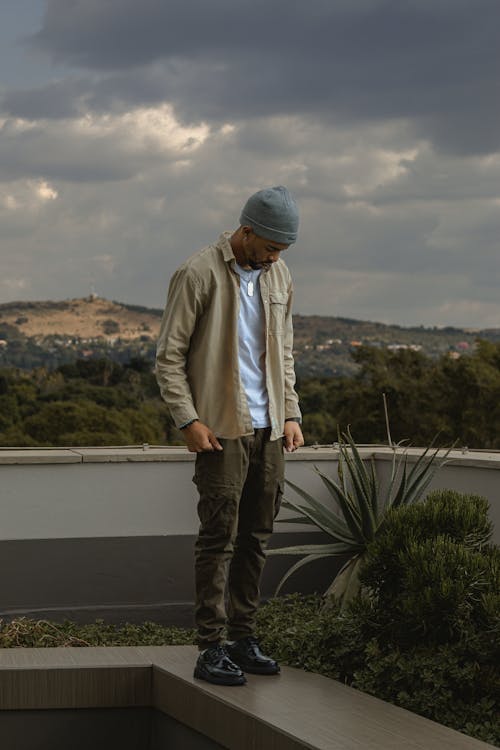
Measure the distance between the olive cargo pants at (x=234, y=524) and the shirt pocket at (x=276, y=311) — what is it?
315mm

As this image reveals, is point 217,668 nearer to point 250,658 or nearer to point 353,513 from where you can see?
point 250,658

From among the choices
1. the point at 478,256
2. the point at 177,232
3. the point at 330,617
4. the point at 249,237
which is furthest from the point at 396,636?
the point at 478,256

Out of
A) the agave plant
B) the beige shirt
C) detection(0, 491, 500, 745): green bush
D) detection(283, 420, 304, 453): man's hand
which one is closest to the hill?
the agave plant

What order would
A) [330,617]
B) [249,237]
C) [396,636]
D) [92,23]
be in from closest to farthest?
[249,237]
[396,636]
[330,617]
[92,23]

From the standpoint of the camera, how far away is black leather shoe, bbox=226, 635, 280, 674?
384 cm

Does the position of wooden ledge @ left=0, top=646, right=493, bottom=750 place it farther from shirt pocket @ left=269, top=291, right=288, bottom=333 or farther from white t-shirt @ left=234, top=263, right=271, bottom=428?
shirt pocket @ left=269, top=291, right=288, bottom=333

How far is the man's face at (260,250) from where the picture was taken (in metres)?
3.60

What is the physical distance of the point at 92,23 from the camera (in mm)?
11508

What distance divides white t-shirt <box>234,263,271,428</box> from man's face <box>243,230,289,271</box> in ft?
0.25

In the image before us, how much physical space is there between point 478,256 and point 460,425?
12735 mm

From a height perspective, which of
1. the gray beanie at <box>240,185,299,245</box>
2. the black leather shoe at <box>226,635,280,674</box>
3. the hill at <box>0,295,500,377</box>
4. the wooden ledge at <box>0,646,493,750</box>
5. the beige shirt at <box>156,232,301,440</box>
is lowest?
the wooden ledge at <box>0,646,493,750</box>

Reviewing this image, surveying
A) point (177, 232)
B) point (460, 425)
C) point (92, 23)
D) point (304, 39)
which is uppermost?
point (304, 39)

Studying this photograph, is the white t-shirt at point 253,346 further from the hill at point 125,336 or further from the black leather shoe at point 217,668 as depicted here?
the hill at point 125,336

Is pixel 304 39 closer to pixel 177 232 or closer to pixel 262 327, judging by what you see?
pixel 177 232
